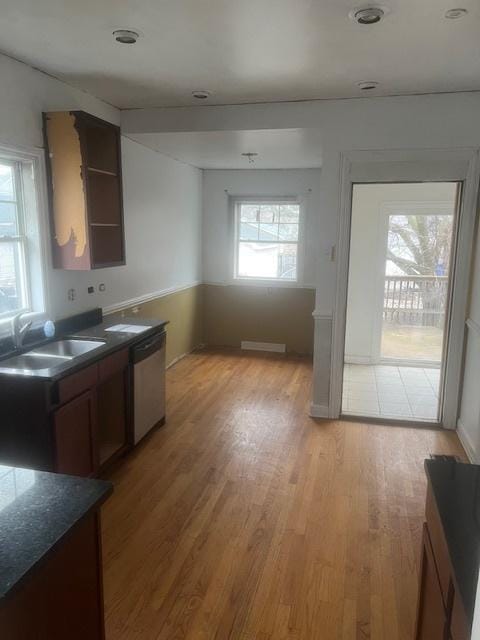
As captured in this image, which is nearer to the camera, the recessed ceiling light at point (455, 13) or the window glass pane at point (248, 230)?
the recessed ceiling light at point (455, 13)

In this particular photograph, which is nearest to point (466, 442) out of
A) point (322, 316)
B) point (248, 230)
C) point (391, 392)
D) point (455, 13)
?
point (391, 392)

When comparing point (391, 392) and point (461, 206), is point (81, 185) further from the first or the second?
point (391, 392)

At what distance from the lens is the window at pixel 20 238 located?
2.94 meters

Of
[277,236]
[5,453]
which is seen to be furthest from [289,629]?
[277,236]

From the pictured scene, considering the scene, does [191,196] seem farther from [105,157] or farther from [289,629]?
[289,629]

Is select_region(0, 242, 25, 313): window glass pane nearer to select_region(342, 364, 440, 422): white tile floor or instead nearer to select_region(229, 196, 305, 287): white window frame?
select_region(342, 364, 440, 422): white tile floor

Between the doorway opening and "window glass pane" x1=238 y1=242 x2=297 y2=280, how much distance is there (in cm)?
79

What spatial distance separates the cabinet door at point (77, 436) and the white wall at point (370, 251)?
381 cm

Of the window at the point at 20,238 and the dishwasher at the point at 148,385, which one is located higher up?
the window at the point at 20,238

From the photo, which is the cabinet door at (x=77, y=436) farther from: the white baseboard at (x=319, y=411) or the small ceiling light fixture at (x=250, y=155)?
the small ceiling light fixture at (x=250, y=155)

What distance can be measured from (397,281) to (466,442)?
9.24 ft

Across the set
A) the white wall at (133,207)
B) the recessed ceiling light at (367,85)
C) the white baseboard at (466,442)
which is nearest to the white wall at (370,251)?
the white wall at (133,207)

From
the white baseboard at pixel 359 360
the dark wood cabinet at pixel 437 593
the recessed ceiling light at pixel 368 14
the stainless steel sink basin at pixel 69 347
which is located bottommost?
the white baseboard at pixel 359 360

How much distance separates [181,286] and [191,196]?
117cm
